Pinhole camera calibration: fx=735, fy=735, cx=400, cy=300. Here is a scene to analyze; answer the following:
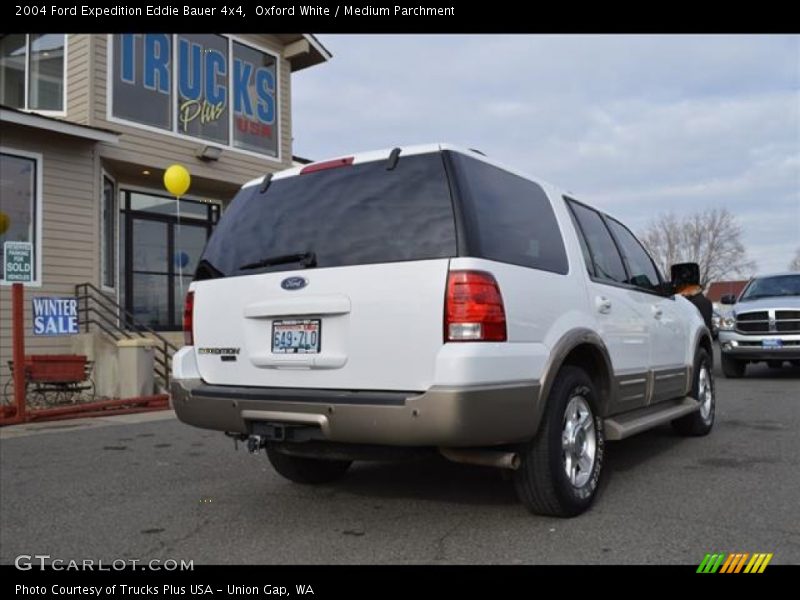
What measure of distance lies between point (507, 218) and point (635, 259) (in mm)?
2143

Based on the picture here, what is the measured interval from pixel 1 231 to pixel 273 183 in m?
7.95

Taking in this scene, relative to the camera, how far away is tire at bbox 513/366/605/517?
3.80 meters

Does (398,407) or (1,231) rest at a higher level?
(1,231)

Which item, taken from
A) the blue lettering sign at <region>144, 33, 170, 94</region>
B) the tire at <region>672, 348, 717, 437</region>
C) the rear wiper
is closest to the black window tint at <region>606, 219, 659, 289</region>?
the tire at <region>672, 348, 717, 437</region>

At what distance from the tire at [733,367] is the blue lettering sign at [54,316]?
1011 cm

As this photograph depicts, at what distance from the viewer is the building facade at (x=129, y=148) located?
11094mm

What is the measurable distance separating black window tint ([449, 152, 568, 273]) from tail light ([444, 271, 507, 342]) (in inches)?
6.0

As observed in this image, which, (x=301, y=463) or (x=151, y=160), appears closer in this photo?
(x=301, y=463)

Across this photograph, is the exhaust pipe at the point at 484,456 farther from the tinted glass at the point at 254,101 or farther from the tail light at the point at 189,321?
the tinted glass at the point at 254,101

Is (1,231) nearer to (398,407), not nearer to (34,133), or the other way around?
(34,133)

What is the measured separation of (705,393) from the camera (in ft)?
22.0

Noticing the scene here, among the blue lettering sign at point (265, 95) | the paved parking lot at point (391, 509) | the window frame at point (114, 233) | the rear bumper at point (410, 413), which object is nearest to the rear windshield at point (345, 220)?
the rear bumper at point (410, 413)

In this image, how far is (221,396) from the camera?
4023 mm
